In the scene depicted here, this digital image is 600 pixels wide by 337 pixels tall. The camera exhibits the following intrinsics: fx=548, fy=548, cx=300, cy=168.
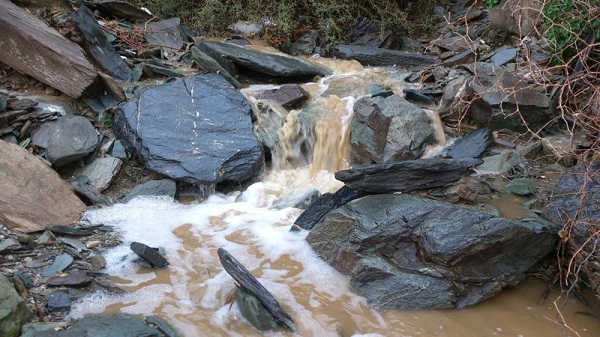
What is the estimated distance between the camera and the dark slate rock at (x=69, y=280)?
4027 millimetres

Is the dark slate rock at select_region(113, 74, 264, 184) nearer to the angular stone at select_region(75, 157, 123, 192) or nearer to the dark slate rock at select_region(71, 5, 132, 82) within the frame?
the angular stone at select_region(75, 157, 123, 192)

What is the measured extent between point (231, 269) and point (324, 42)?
6310 mm

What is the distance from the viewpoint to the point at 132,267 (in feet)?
14.8

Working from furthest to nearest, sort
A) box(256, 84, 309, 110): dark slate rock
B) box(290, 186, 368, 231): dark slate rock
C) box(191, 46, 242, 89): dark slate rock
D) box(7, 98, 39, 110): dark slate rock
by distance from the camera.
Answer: box(191, 46, 242, 89): dark slate rock < box(256, 84, 309, 110): dark slate rock < box(7, 98, 39, 110): dark slate rock < box(290, 186, 368, 231): dark slate rock

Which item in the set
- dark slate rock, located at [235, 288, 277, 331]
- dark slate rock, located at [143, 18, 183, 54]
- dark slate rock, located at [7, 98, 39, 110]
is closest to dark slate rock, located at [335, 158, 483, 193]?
dark slate rock, located at [235, 288, 277, 331]

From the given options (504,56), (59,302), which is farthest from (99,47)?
(504,56)

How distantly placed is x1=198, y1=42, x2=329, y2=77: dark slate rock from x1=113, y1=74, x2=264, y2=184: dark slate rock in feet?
3.61

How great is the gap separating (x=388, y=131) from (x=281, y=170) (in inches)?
53.5

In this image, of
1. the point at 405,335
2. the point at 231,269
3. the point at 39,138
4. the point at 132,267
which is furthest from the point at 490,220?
the point at 39,138

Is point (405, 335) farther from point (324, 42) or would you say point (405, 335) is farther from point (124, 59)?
point (324, 42)

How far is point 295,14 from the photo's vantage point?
1008 cm

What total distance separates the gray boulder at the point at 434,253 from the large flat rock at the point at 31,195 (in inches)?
98.1

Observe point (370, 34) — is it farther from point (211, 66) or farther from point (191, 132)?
point (191, 132)

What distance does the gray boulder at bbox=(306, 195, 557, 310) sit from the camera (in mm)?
4309
